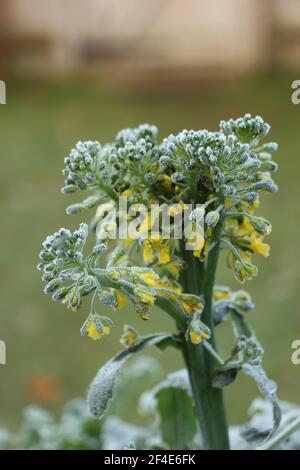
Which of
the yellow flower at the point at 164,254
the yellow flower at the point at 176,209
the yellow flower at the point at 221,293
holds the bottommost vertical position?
the yellow flower at the point at 221,293

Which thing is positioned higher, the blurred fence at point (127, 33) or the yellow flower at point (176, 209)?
the blurred fence at point (127, 33)

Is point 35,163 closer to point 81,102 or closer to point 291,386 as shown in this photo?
point 81,102

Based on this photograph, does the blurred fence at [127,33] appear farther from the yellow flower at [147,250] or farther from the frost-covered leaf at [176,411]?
the yellow flower at [147,250]

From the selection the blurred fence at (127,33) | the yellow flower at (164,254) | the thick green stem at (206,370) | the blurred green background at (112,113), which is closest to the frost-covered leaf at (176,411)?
the thick green stem at (206,370)

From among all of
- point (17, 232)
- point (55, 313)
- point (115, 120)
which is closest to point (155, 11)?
point (115, 120)

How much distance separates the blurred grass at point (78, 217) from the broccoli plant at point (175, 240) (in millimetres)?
616

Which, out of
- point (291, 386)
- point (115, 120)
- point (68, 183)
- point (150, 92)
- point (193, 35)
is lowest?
point (291, 386)

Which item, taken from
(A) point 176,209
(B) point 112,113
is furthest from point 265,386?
(B) point 112,113

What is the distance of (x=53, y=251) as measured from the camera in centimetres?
60

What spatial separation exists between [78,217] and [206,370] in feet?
4.99

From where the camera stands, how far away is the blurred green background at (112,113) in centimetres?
201

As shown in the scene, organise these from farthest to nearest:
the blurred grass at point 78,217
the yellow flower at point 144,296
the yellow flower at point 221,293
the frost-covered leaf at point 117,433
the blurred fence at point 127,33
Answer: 1. the blurred fence at point 127,33
2. the blurred grass at point 78,217
3. the frost-covered leaf at point 117,433
4. the yellow flower at point 221,293
5. the yellow flower at point 144,296

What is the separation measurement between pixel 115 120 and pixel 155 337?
2841 mm

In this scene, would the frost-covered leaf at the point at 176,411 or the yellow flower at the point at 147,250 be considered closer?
the yellow flower at the point at 147,250
